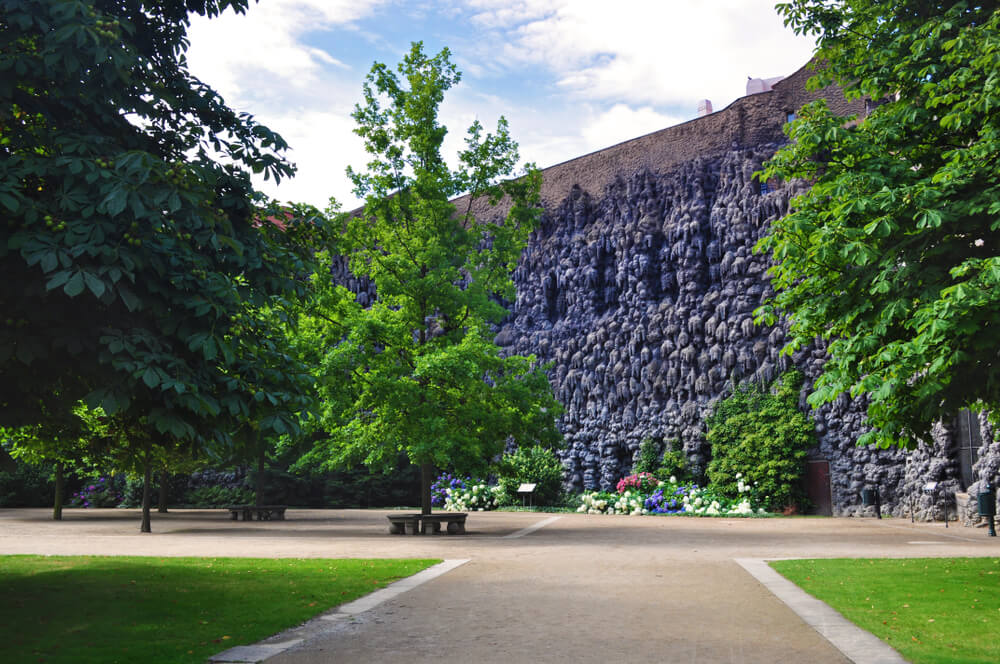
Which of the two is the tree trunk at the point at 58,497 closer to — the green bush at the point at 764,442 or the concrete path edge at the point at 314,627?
the concrete path edge at the point at 314,627

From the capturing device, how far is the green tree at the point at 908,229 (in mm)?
7012

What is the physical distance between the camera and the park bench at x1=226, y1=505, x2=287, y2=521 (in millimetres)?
23203

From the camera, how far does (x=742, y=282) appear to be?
1029 inches

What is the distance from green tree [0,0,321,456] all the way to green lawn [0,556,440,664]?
159 centimetres

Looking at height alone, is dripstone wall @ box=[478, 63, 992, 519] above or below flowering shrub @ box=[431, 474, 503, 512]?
above

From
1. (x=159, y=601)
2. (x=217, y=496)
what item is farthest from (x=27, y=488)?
(x=159, y=601)

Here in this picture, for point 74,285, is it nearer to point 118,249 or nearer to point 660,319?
point 118,249

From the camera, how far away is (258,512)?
77.3 feet

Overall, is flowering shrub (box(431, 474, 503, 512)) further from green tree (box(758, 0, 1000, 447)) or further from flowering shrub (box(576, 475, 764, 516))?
green tree (box(758, 0, 1000, 447))

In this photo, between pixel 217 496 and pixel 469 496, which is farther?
pixel 217 496

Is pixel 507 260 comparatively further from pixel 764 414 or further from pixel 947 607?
pixel 947 607

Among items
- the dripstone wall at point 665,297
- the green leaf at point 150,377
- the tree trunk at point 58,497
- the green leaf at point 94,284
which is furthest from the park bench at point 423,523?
A: the green leaf at point 94,284

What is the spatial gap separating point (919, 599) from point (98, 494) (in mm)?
31625

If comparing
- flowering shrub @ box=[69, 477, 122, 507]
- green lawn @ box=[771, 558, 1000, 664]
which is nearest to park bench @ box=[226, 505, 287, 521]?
flowering shrub @ box=[69, 477, 122, 507]
